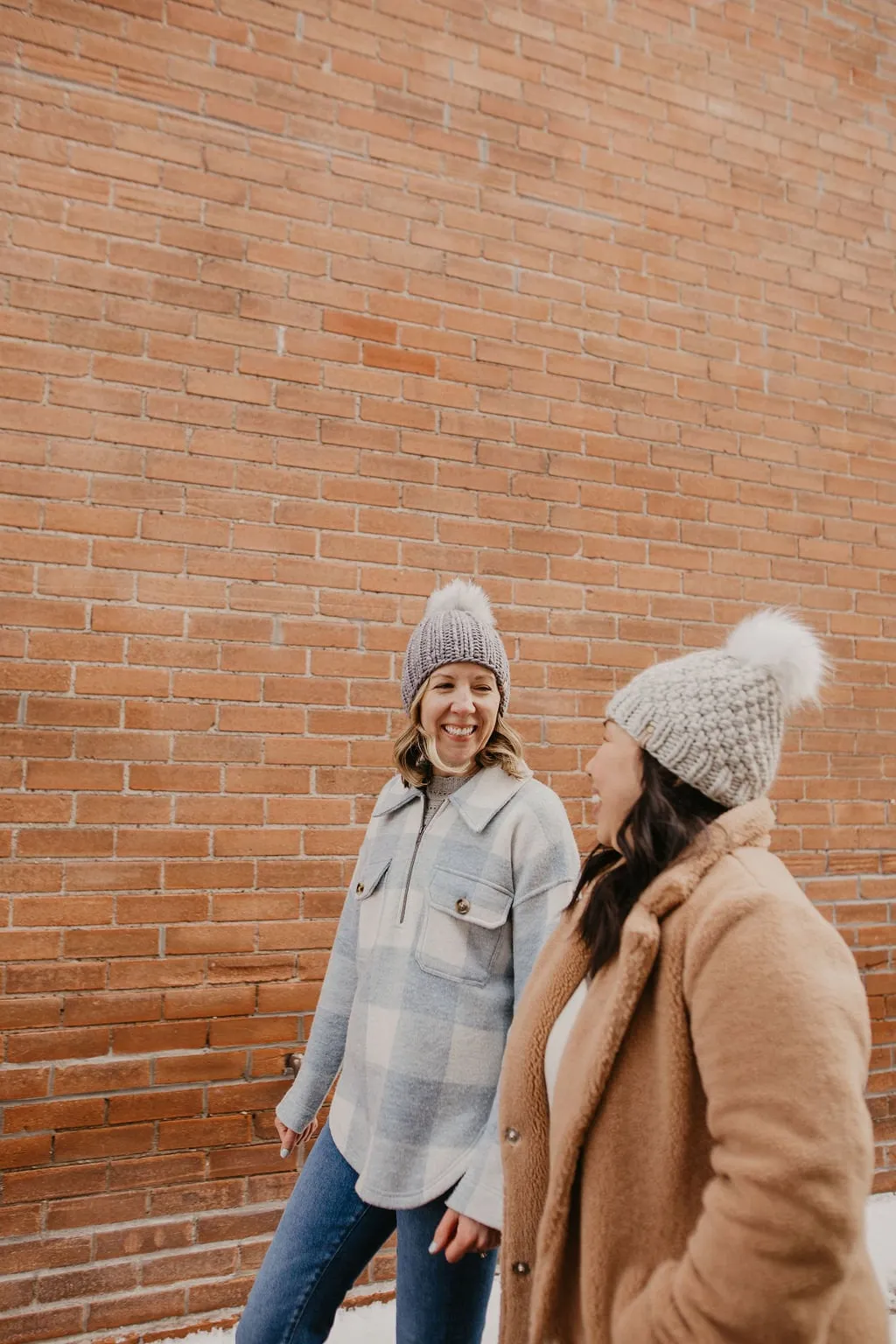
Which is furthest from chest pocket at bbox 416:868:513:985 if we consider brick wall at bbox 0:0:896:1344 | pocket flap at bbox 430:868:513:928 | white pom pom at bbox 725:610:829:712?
brick wall at bbox 0:0:896:1344

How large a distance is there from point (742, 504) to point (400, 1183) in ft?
8.75

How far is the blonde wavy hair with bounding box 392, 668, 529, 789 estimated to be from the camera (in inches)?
76.0

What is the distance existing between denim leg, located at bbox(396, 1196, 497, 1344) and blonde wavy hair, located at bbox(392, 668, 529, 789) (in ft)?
2.64

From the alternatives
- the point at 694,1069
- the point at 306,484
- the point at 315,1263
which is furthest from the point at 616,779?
the point at 306,484

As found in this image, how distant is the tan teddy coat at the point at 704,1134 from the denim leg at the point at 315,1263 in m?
0.49

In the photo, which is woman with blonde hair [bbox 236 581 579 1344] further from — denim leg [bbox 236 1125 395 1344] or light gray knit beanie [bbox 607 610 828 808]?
light gray knit beanie [bbox 607 610 828 808]

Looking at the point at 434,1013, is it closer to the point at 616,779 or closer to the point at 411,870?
the point at 411,870

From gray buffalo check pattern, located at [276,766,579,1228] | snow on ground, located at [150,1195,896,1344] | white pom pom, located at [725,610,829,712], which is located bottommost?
snow on ground, located at [150,1195,896,1344]

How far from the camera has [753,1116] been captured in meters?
1.04

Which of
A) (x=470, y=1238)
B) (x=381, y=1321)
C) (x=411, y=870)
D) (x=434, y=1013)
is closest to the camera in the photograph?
(x=470, y=1238)

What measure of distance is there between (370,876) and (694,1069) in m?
0.95

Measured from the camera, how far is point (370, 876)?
1.98 metres

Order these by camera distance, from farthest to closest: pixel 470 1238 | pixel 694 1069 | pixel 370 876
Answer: pixel 370 876, pixel 470 1238, pixel 694 1069

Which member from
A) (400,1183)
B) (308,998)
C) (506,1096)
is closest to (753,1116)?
(506,1096)
